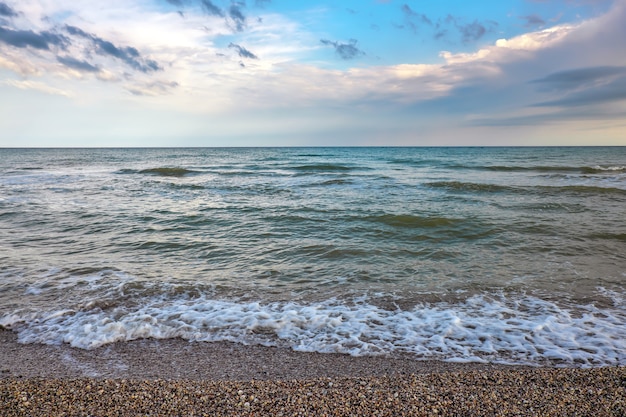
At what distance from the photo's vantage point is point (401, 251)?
8.65 m

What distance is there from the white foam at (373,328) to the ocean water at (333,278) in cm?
3

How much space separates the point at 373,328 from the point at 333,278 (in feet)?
6.55

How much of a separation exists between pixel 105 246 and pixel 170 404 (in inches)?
278

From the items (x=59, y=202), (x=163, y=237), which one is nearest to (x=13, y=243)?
(x=163, y=237)

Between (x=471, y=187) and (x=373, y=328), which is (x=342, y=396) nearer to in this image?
(x=373, y=328)

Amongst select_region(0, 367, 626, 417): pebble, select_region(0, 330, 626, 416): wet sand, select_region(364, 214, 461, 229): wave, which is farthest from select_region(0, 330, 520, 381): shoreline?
select_region(364, 214, 461, 229): wave

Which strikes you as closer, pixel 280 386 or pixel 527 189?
pixel 280 386

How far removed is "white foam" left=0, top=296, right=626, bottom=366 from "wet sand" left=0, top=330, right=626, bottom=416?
1.07 feet

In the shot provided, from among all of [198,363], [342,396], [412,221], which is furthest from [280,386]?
[412,221]

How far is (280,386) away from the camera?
11.2 feet

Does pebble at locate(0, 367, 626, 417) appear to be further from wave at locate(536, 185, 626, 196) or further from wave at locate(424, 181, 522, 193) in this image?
wave at locate(536, 185, 626, 196)

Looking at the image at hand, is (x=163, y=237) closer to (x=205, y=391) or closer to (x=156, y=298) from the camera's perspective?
(x=156, y=298)

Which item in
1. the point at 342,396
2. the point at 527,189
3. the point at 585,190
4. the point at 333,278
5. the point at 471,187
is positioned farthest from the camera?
the point at 471,187


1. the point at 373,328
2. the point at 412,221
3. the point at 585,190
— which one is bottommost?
the point at 373,328
